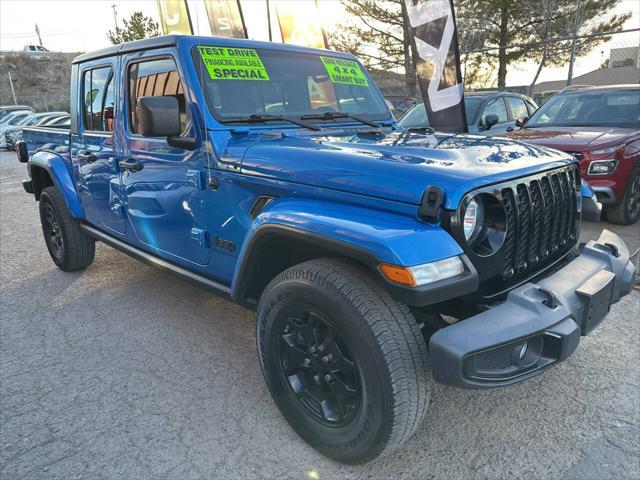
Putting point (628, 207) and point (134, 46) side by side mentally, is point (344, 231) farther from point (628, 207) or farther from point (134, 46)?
point (628, 207)

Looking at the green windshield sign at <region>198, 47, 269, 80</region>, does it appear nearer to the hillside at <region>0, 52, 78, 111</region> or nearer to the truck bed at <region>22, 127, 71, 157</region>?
the truck bed at <region>22, 127, 71, 157</region>

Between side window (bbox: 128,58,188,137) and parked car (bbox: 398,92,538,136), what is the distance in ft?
18.1

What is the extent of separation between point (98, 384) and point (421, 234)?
2156 millimetres

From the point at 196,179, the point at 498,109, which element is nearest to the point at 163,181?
the point at 196,179

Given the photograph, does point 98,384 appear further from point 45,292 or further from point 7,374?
point 45,292

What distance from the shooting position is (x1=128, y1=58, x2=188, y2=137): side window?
9.36 feet

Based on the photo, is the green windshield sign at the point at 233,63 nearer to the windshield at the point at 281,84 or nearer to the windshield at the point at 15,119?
the windshield at the point at 281,84

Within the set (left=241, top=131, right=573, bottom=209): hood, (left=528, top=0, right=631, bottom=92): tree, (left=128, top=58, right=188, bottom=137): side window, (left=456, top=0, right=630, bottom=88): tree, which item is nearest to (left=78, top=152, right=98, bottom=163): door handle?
(left=128, top=58, right=188, bottom=137): side window

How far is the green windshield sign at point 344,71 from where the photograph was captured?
3.42 meters

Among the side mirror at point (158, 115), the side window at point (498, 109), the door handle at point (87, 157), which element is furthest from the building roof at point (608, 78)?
the side mirror at point (158, 115)

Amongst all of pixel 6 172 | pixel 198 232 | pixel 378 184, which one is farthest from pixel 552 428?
pixel 6 172

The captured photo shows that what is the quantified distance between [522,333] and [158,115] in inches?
79.6

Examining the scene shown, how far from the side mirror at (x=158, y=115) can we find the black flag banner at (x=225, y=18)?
37.0 ft

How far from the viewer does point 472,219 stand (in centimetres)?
201
